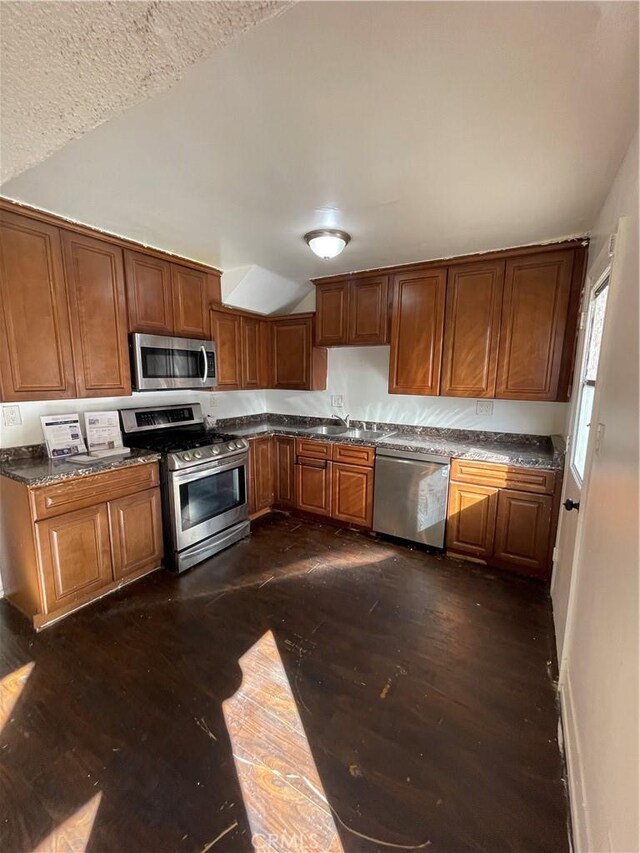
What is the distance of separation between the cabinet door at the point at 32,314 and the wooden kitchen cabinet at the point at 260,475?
1.66 metres

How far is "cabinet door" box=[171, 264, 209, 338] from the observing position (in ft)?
9.84

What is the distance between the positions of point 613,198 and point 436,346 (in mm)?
1450

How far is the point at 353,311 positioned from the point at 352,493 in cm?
172

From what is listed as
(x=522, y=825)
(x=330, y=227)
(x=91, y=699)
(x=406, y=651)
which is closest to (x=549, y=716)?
(x=522, y=825)

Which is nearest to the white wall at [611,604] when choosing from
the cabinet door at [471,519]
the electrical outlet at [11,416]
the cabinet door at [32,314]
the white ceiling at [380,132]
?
the white ceiling at [380,132]

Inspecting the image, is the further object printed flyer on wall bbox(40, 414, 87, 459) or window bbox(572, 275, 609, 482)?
printed flyer on wall bbox(40, 414, 87, 459)

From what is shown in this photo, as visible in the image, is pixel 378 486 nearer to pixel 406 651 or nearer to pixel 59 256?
pixel 406 651

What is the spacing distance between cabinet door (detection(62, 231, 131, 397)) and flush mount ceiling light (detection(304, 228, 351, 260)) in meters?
1.40

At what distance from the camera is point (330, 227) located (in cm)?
237

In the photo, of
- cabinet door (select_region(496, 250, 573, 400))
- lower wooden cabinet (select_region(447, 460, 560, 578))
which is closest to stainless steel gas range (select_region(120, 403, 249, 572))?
lower wooden cabinet (select_region(447, 460, 560, 578))

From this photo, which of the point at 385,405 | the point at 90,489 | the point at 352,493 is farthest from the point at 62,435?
the point at 385,405

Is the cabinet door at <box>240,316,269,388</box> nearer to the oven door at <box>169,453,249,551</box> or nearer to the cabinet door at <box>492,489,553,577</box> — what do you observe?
the oven door at <box>169,453,249,551</box>

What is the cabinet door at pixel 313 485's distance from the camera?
11.5 feet

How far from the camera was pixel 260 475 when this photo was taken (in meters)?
3.67
